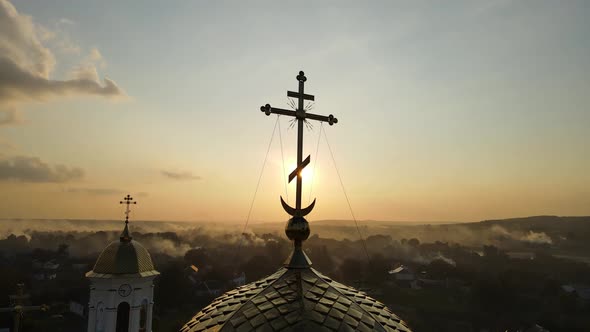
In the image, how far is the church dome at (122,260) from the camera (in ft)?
51.2

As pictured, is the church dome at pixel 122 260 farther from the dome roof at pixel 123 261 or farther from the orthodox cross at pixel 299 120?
the orthodox cross at pixel 299 120

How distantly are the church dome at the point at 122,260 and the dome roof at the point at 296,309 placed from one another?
10.5m

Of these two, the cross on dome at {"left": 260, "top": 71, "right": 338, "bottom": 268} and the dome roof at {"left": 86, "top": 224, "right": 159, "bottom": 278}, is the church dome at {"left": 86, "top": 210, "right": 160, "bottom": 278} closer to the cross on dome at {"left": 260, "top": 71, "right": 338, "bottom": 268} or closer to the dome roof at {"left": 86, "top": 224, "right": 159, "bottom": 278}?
the dome roof at {"left": 86, "top": 224, "right": 159, "bottom": 278}

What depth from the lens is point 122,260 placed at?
15.7 metres

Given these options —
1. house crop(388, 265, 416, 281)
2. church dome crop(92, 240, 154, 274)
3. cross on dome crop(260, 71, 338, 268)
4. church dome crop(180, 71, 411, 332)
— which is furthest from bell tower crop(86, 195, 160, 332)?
house crop(388, 265, 416, 281)

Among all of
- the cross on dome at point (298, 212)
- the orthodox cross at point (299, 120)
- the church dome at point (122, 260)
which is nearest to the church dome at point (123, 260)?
the church dome at point (122, 260)

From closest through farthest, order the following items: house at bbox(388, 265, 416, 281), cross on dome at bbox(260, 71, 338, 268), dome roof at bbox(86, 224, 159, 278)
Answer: cross on dome at bbox(260, 71, 338, 268)
dome roof at bbox(86, 224, 159, 278)
house at bbox(388, 265, 416, 281)

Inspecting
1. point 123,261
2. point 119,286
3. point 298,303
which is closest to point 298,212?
point 298,303

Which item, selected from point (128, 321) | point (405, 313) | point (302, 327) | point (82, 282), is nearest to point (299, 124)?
point (302, 327)

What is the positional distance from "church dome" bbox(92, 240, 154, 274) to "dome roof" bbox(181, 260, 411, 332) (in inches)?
415

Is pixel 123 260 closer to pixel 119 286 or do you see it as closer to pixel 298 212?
pixel 119 286

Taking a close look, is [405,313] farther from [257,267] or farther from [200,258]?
[200,258]

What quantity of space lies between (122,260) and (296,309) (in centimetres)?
1276

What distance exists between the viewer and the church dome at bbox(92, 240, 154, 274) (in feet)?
51.2
